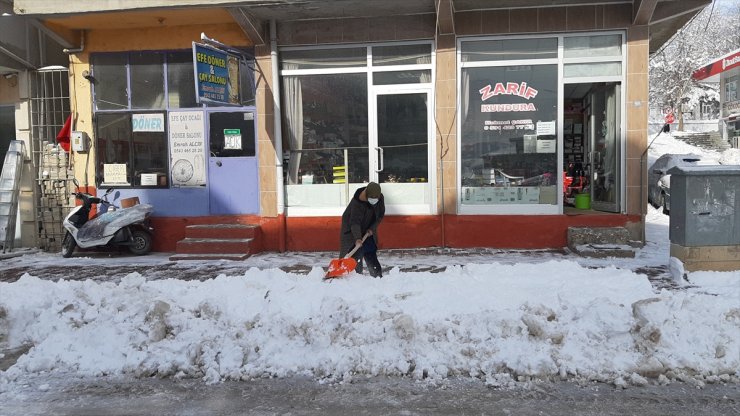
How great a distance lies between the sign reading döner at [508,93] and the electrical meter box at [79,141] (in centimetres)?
733

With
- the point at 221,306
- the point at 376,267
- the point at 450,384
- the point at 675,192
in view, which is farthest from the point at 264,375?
the point at 675,192

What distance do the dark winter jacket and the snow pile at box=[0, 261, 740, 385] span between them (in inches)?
31.2

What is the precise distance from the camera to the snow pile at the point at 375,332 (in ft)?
16.0

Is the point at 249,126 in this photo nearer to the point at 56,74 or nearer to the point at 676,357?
the point at 56,74

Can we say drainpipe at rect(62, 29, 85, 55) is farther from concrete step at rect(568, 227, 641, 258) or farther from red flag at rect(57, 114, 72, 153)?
concrete step at rect(568, 227, 641, 258)

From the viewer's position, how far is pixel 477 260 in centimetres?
910

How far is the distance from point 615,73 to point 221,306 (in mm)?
7705

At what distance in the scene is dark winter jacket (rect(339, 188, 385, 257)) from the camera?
682 cm

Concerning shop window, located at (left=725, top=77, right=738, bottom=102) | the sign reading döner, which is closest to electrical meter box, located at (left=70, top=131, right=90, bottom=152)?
the sign reading döner

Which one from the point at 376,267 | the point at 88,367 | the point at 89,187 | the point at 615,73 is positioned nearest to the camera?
the point at 88,367

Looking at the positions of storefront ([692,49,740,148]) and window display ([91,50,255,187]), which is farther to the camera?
storefront ([692,49,740,148])

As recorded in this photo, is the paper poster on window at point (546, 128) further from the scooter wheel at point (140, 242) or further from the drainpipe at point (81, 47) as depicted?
the drainpipe at point (81, 47)

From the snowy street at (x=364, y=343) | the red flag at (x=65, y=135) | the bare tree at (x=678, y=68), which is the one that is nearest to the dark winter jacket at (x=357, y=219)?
the snowy street at (x=364, y=343)

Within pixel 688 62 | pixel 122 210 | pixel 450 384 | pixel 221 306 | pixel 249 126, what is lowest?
pixel 450 384
